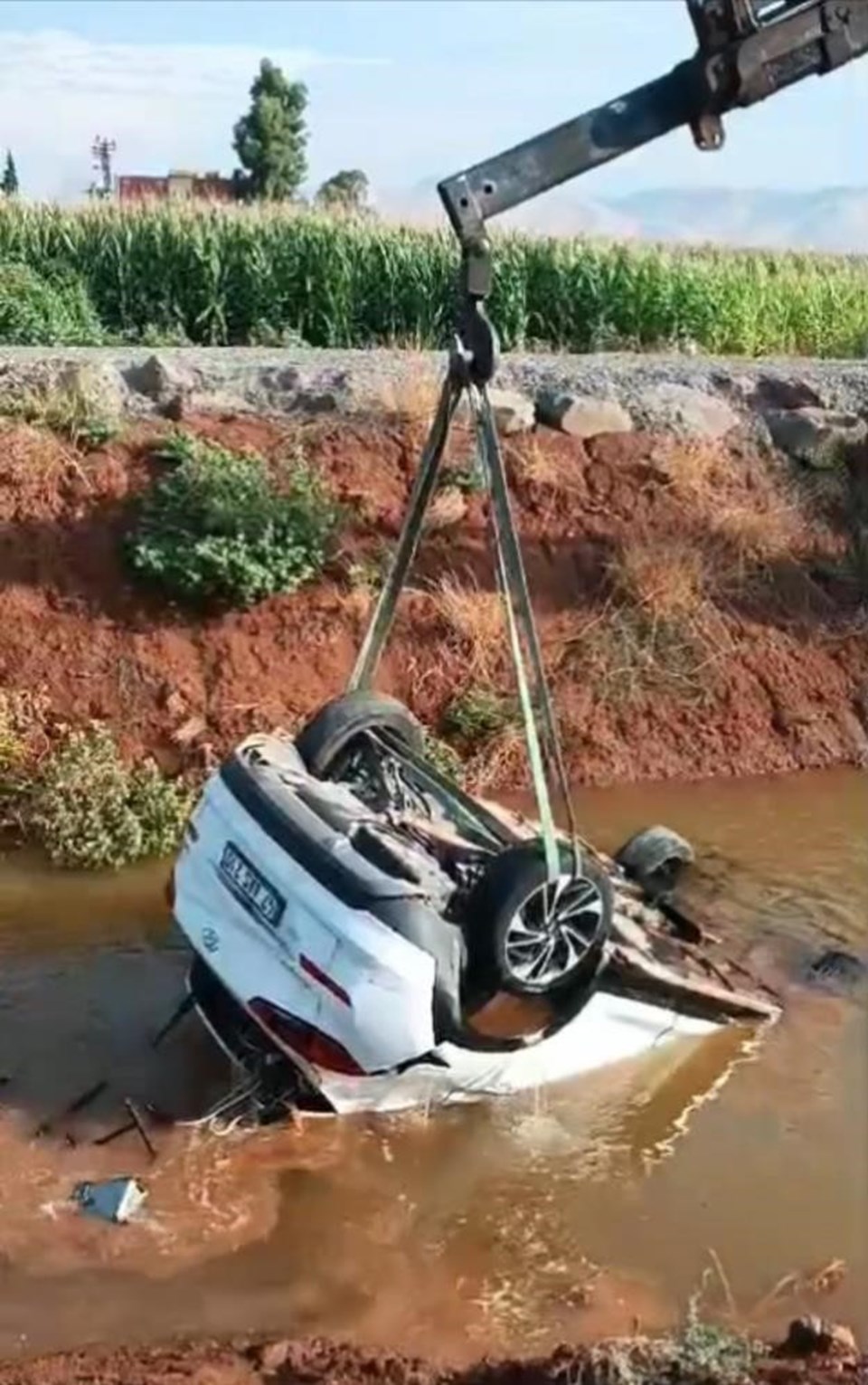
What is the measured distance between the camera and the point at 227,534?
493 inches

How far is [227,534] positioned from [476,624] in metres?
1.59

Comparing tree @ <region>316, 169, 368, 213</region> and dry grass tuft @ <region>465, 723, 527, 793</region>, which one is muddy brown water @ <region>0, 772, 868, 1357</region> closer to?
dry grass tuft @ <region>465, 723, 527, 793</region>

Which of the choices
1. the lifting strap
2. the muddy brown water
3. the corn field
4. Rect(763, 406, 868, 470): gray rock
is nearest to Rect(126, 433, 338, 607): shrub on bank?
the muddy brown water

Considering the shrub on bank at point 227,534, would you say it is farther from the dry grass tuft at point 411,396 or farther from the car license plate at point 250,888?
the car license plate at point 250,888

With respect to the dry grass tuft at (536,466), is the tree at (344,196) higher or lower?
higher

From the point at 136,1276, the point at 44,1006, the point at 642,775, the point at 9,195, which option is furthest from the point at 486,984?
the point at 9,195

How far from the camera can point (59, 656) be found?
1215 cm

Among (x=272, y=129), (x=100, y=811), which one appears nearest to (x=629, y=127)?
(x=100, y=811)

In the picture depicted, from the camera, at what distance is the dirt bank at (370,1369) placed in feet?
18.2

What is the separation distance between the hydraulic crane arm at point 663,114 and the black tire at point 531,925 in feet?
6.44

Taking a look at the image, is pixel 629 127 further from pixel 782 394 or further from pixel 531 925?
pixel 782 394

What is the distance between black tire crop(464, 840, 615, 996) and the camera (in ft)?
23.4

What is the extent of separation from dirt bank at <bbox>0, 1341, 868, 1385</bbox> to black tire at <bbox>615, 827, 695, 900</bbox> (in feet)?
12.6

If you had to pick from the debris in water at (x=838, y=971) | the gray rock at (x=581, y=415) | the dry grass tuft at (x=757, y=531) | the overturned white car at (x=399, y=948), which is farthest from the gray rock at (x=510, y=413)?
the overturned white car at (x=399, y=948)
